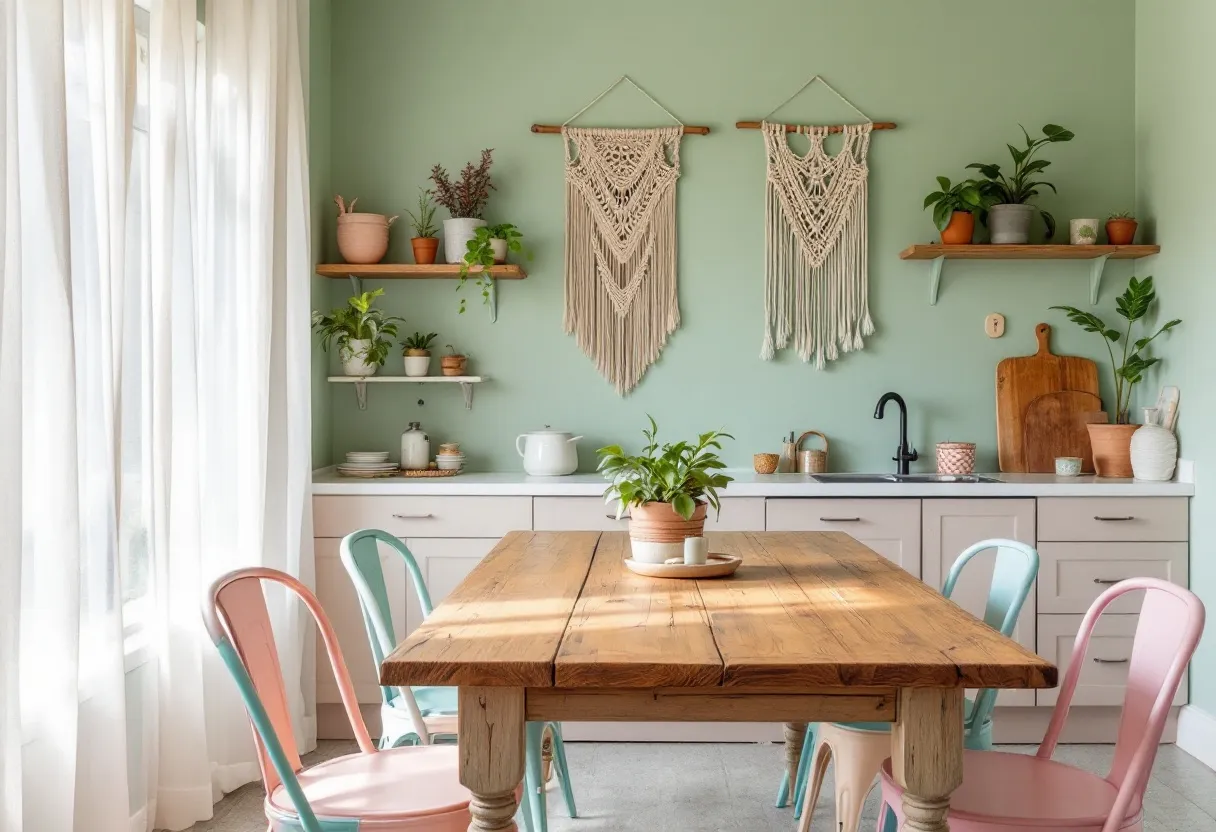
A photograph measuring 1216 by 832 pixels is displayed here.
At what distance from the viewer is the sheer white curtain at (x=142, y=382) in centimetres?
209

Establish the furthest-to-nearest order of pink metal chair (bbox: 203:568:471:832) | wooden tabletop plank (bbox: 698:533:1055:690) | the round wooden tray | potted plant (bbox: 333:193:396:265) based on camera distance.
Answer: potted plant (bbox: 333:193:396:265) → the round wooden tray → pink metal chair (bbox: 203:568:471:832) → wooden tabletop plank (bbox: 698:533:1055:690)

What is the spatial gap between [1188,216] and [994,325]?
0.74 meters

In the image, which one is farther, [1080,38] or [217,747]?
[1080,38]

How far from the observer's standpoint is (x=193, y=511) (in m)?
2.84

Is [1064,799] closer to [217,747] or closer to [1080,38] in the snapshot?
[217,747]

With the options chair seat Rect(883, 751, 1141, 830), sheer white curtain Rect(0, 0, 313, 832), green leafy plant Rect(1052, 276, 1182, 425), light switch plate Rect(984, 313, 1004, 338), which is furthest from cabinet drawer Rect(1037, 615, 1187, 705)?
sheer white curtain Rect(0, 0, 313, 832)

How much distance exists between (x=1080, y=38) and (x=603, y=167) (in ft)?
6.12

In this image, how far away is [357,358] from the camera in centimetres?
393

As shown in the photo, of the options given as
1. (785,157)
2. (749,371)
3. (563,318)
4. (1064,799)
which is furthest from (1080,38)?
(1064,799)

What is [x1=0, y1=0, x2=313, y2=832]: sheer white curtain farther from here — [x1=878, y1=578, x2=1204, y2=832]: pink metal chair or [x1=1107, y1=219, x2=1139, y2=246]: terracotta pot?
[x1=1107, y1=219, x2=1139, y2=246]: terracotta pot

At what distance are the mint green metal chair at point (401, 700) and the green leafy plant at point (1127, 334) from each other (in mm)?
Result: 2618

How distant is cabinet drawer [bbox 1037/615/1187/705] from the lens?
355 cm

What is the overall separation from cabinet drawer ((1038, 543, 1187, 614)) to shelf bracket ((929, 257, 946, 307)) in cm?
104

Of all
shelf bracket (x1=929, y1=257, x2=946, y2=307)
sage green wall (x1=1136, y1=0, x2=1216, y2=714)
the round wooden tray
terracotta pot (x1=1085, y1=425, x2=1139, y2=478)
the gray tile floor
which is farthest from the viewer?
shelf bracket (x1=929, y1=257, x2=946, y2=307)
